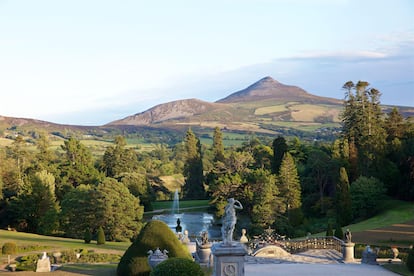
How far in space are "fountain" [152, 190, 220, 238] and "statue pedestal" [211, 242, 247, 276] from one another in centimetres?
3597

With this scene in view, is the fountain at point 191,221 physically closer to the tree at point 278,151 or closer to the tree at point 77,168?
the tree at point 77,168

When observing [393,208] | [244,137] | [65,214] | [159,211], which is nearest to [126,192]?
[65,214]

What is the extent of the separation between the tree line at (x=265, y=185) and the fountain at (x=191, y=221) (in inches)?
96.8

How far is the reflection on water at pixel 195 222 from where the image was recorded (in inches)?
2251

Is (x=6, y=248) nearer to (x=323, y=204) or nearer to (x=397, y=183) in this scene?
(x=323, y=204)

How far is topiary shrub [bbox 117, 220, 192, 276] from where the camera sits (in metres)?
22.4

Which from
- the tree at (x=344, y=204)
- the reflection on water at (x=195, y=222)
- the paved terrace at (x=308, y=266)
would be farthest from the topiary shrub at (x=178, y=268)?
the reflection on water at (x=195, y=222)

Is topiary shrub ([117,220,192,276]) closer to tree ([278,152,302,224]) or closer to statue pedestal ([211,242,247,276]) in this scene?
statue pedestal ([211,242,247,276])

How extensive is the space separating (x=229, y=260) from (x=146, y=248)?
5611mm

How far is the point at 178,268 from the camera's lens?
18.2m

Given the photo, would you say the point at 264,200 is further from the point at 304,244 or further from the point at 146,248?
the point at 146,248

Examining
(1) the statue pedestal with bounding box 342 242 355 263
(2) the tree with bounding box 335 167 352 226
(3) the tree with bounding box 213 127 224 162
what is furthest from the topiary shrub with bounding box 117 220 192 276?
(3) the tree with bounding box 213 127 224 162

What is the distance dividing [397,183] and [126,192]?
28713 millimetres

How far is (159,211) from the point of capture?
71062 mm
